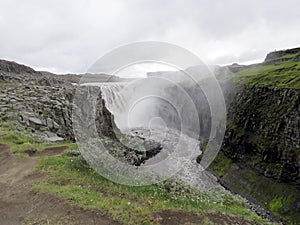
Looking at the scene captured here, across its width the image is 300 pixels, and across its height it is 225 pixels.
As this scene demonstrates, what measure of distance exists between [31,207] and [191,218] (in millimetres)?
6592

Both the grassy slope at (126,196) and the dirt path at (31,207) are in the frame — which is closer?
the dirt path at (31,207)

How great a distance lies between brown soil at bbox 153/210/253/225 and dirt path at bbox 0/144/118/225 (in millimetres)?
1970

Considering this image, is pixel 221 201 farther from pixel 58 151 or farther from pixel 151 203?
pixel 58 151

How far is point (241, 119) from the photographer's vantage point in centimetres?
5159

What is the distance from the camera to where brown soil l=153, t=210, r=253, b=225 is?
33.8 feet

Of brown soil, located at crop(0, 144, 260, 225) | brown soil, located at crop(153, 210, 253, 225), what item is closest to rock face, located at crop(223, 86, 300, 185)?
brown soil, located at crop(153, 210, 253, 225)

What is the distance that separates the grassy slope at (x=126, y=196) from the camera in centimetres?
1083

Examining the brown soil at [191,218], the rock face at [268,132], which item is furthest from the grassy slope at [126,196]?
the rock face at [268,132]

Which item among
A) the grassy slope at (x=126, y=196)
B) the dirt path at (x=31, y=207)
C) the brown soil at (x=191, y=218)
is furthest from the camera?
the grassy slope at (x=126, y=196)

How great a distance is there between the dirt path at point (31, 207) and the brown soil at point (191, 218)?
1.97 metres

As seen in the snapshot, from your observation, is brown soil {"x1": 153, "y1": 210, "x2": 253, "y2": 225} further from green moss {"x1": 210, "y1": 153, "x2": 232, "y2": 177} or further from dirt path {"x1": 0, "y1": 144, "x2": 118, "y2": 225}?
green moss {"x1": 210, "y1": 153, "x2": 232, "y2": 177}

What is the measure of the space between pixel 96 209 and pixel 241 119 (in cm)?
4554

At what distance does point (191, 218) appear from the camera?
10555 millimetres

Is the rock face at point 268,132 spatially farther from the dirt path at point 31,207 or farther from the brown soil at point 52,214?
the dirt path at point 31,207
